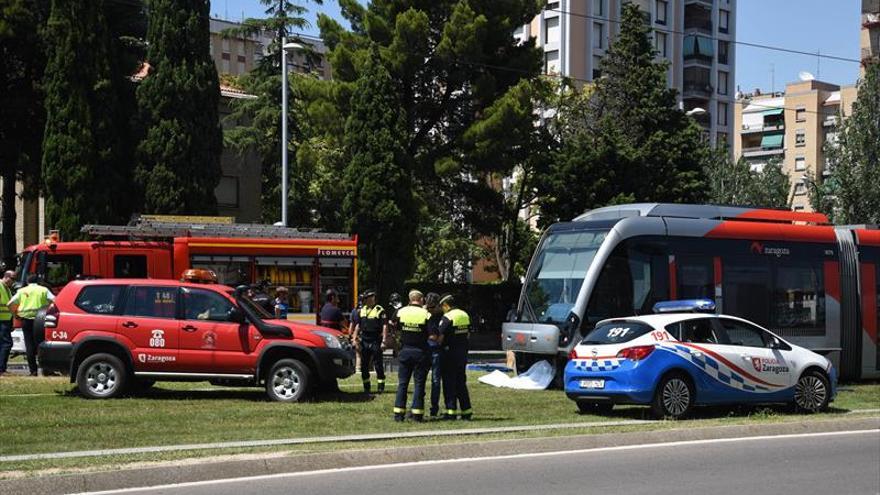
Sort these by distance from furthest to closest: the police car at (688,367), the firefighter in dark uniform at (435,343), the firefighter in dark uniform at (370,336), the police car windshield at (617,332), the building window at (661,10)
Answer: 1. the building window at (661,10)
2. the firefighter in dark uniform at (370,336)
3. the police car windshield at (617,332)
4. the police car at (688,367)
5. the firefighter in dark uniform at (435,343)

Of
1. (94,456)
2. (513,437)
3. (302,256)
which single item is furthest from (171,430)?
(302,256)

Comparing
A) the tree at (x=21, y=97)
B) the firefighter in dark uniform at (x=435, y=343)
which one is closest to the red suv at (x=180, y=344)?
the firefighter in dark uniform at (x=435, y=343)

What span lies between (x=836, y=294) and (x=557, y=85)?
86.5 ft

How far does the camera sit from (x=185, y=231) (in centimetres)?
2638

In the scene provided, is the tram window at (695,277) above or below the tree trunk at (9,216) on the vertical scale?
below

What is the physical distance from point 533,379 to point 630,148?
20.3 metres

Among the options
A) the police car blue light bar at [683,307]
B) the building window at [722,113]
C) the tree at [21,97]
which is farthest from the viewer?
the building window at [722,113]

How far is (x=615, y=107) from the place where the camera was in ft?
138

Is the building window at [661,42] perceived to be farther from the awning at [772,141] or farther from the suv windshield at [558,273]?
the suv windshield at [558,273]

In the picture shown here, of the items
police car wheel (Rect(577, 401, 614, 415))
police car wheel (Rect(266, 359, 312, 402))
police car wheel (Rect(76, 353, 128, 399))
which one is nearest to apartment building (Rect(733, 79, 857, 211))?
police car wheel (Rect(577, 401, 614, 415))

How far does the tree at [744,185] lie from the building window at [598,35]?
65.5 ft

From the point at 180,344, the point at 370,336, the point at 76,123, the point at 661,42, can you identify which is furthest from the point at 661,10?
the point at 180,344

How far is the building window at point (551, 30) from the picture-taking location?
7819 cm

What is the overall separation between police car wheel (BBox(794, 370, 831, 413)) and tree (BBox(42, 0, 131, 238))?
2382 cm
